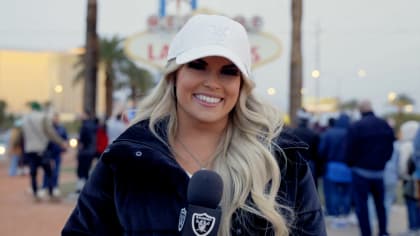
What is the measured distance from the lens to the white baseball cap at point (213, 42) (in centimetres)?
204

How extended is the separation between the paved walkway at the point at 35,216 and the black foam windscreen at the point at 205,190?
683 centimetres

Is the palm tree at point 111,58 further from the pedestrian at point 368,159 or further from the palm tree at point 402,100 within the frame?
the palm tree at point 402,100

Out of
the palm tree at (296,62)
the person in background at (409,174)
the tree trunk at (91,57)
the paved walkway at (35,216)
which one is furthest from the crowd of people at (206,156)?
the tree trunk at (91,57)

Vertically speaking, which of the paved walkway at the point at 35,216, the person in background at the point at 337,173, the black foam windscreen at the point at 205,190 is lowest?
the paved walkway at the point at 35,216

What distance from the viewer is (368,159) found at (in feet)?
24.6

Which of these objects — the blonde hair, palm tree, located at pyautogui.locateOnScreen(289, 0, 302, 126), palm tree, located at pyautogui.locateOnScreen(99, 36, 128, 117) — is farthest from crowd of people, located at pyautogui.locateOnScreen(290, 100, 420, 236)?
palm tree, located at pyautogui.locateOnScreen(99, 36, 128, 117)

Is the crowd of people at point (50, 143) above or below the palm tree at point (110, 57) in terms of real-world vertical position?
below

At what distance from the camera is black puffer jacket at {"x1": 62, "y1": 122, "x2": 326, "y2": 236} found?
6.48 ft

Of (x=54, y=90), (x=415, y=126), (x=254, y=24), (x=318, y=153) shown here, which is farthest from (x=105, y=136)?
(x=54, y=90)

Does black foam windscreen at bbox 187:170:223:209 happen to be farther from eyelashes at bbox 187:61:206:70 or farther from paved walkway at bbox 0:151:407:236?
paved walkway at bbox 0:151:407:236

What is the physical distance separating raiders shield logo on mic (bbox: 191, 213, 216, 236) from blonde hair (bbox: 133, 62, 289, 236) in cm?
22

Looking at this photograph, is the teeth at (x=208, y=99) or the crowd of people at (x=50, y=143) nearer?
the teeth at (x=208, y=99)

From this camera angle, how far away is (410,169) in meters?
8.11

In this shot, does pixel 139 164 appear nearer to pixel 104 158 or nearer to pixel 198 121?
pixel 104 158
